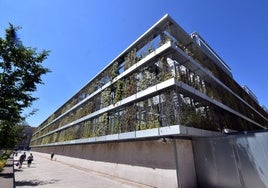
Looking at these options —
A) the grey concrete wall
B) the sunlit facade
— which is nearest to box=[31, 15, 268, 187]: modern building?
the sunlit facade

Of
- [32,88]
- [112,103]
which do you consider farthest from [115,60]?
[32,88]

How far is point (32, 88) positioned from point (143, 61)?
906cm

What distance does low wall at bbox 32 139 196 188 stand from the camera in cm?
965

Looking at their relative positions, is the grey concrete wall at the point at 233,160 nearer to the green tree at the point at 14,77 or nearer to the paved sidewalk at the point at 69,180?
the paved sidewalk at the point at 69,180

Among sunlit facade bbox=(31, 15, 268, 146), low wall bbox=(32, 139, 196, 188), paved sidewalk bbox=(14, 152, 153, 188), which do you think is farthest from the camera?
paved sidewalk bbox=(14, 152, 153, 188)

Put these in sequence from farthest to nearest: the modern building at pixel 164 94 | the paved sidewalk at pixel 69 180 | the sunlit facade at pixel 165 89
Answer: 1. the paved sidewalk at pixel 69 180
2. the sunlit facade at pixel 165 89
3. the modern building at pixel 164 94

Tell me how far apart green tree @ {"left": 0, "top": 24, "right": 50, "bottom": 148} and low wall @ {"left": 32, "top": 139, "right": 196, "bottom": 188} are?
27.4ft

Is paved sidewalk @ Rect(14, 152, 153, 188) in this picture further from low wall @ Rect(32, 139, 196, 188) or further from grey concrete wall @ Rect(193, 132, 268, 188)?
grey concrete wall @ Rect(193, 132, 268, 188)

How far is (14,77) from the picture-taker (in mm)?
12773

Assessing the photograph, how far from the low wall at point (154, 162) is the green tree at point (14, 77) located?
8347 millimetres

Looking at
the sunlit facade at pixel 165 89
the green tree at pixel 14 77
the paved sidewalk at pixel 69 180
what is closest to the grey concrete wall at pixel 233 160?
the sunlit facade at pixel 165 89

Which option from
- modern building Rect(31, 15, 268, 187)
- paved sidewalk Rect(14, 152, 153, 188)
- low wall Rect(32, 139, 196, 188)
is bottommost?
paved sidewalk Rect(14, 152, 153, 188)

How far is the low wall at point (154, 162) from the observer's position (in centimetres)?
965

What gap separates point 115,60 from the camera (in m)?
17.2
